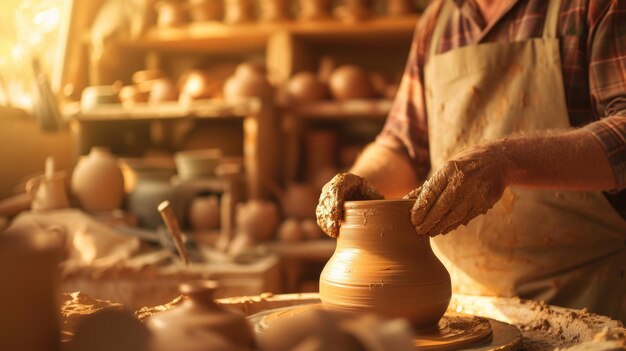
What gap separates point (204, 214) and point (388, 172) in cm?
258

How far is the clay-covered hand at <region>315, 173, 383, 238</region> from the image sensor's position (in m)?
1.56

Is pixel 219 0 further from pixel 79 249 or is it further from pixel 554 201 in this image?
pixel 554 201

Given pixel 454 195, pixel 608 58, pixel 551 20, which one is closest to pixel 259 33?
pixel 551 20

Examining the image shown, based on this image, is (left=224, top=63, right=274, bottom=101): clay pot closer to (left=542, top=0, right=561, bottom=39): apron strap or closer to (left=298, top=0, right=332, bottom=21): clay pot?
(left=298, top=0, right=332, bottom=21): clay pot

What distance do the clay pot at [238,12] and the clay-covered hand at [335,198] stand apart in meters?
3.50

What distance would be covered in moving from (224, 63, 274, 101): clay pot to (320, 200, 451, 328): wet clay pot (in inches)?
123

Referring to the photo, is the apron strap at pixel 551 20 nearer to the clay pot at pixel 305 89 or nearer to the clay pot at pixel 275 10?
the clay pot at pixel 305 89

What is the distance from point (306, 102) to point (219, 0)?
1189mm

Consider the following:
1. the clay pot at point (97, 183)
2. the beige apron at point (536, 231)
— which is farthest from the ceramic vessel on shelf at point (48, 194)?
the beige apron at point (536, 231)

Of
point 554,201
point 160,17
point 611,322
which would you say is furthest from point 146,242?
point 611,322

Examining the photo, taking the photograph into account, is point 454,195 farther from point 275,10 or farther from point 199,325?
point 275,10

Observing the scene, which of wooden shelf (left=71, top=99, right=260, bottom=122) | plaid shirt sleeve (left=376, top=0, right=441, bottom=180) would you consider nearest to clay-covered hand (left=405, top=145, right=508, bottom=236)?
plaid shirt sleeve (left=376, top=0, right=441, bottom=180)

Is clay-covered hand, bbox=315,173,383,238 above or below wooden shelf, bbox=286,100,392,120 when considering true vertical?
above

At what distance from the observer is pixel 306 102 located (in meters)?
4.62
